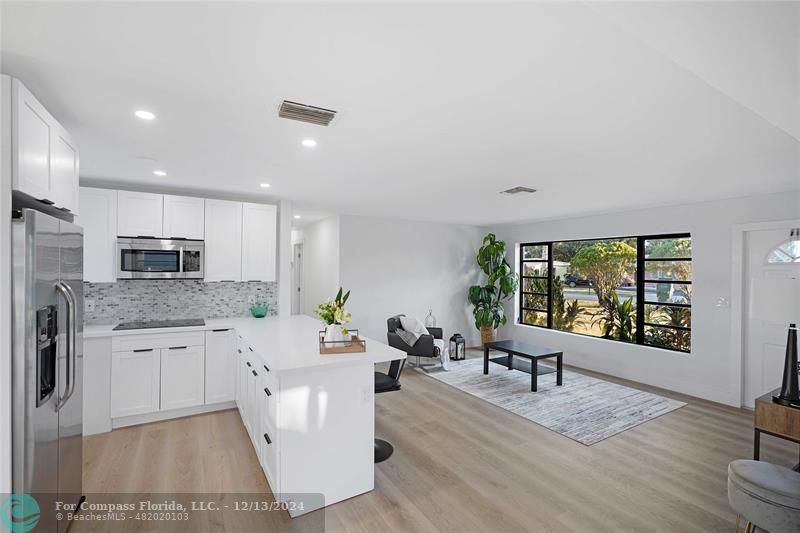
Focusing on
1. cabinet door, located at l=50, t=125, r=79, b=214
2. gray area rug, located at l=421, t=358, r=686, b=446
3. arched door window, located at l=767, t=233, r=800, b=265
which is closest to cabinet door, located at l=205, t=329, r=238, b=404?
cabinet door, located at l=50, t=125, r=79, b=214

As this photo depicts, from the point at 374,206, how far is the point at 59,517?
435 cm

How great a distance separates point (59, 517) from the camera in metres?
2.03

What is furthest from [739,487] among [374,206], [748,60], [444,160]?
[374,206]

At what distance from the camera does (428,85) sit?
6.07ft

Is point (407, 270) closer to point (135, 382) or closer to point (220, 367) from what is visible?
point (220, 367)

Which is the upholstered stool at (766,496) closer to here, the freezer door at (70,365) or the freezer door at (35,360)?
the freezer door at (35,360)

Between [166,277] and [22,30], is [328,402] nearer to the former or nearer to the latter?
[22,30]

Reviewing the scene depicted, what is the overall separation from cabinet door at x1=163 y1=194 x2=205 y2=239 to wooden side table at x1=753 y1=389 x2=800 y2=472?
5.51 metres

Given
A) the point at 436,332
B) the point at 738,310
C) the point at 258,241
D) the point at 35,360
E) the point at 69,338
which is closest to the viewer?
the point at 35,360

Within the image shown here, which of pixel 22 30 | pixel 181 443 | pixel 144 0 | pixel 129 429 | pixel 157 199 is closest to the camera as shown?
pixel 144 0

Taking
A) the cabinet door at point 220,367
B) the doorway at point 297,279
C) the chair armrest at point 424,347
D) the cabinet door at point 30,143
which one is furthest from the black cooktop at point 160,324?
the doorway at point 297,279

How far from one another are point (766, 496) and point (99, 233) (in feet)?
18.3

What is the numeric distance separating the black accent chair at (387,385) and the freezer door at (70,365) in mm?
1928

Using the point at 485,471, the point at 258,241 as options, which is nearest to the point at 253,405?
the point at 485,471
